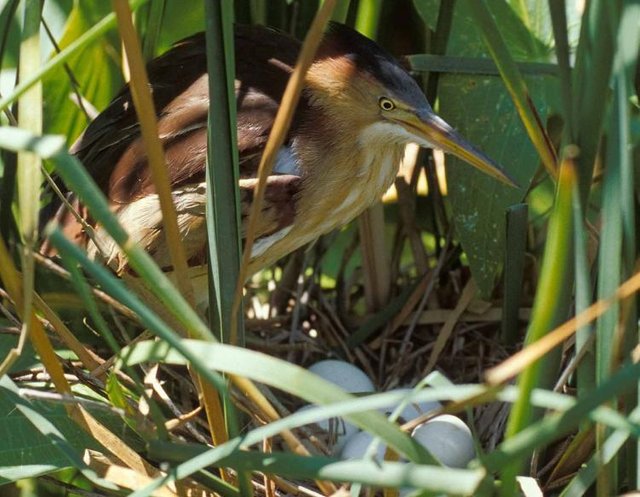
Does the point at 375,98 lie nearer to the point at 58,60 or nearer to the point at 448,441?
the point at 448,441

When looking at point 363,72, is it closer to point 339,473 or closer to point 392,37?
point 392,37

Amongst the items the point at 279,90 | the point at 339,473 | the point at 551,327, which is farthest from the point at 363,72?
the point at 339,473

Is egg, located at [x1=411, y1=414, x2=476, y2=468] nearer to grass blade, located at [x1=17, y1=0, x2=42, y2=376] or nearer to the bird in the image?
the bird

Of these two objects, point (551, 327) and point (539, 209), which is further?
point (539, 209)

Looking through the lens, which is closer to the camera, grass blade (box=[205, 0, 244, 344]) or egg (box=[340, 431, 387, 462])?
grass blade (box=[205, 0, 244, 344])

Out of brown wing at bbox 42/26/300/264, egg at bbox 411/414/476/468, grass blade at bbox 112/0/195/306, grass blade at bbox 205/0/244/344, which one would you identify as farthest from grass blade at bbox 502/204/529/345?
grass blade at bbox 112/0/195/306

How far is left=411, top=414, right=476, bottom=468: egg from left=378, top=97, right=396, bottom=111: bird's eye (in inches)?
17.7

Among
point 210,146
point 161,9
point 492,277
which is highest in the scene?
point 161,9

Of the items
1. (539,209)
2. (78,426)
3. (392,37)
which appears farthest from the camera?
(392,37)

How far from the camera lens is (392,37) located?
1.80m

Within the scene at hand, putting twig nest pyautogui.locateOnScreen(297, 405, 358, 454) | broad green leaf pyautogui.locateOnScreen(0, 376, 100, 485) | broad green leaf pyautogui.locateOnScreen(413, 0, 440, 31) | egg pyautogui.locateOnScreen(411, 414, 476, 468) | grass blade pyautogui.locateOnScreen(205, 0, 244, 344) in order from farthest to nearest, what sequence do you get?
broad green leaf pyautogui.locateOnScreen(413, 0, 440, 31), twig nest pyautogui.locateOnScreen(297, 405, 358, 454), egg pyautogui.locateOnScreen(411, 414, 476, 468), broad green leaf pyautogui.locateOnScreen(0, 376, 100, 485), grass blade pyautogui.locateOnScreen(205, 0, 244, 344)

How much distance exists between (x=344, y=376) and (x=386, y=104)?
1.28 feet

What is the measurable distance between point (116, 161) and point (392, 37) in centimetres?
55

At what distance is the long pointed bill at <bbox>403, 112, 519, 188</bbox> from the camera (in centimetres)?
140
